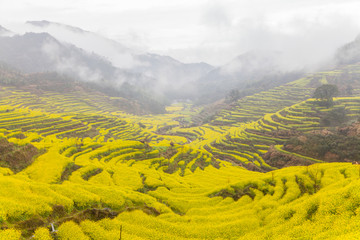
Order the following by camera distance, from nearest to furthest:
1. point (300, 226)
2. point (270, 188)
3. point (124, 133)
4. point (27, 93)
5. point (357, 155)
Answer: point (300, 226), point (270, 188), point (357, 155), point (124, 133), point (27, 93)

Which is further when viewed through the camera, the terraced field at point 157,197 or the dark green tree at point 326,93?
the dark green tree at point 326,93

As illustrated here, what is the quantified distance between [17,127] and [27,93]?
335 feet

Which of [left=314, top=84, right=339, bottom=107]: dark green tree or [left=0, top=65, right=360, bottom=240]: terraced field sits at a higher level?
[left=314, top=84, right=339, bottom=107]: dark green tree

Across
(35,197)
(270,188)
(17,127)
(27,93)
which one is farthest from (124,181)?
(27,93)

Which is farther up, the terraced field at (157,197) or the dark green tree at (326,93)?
the dark green tree at (326,93)

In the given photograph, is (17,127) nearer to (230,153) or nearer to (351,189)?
(230,153)

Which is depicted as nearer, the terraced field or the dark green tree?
the terraced field

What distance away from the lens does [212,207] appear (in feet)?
77.8

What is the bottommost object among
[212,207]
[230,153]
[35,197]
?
[230,153]

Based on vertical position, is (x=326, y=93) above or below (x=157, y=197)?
above

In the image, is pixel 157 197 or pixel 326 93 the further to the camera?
pixel 326 93

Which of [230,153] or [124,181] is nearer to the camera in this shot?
[124,181]

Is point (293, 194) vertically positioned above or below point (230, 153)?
above

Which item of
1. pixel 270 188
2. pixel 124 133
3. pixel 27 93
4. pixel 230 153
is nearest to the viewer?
pixel 270 188
